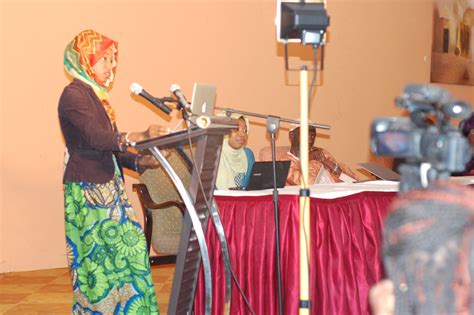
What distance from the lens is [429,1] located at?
8.44m

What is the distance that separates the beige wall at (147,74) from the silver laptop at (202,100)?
9.59 ft

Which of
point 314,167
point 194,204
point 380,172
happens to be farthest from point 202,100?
point 314,167

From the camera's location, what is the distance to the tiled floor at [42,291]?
439 centimetres

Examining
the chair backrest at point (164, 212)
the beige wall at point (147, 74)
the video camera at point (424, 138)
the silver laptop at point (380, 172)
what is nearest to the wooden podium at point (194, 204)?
the video camera at point (424, 138)

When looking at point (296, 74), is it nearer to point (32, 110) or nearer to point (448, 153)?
point (32, 110)

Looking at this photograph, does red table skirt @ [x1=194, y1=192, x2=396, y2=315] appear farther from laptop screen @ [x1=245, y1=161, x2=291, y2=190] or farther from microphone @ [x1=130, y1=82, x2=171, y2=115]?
microphone @ [x1=130, y1=82, x2=171, y2=115]

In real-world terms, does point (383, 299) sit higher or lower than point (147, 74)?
lower

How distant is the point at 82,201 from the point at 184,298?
0.75m

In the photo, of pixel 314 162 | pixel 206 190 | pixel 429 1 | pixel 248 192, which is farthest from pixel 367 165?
pixel 429 1

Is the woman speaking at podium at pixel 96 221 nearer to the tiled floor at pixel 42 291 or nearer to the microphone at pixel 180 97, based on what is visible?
the microphone at pixel 180 97

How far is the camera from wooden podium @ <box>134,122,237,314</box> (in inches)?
104

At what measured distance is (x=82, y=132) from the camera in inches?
125

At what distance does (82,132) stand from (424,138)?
2.14 meters

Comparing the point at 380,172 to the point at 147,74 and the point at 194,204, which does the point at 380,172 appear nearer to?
the point at 194,204
